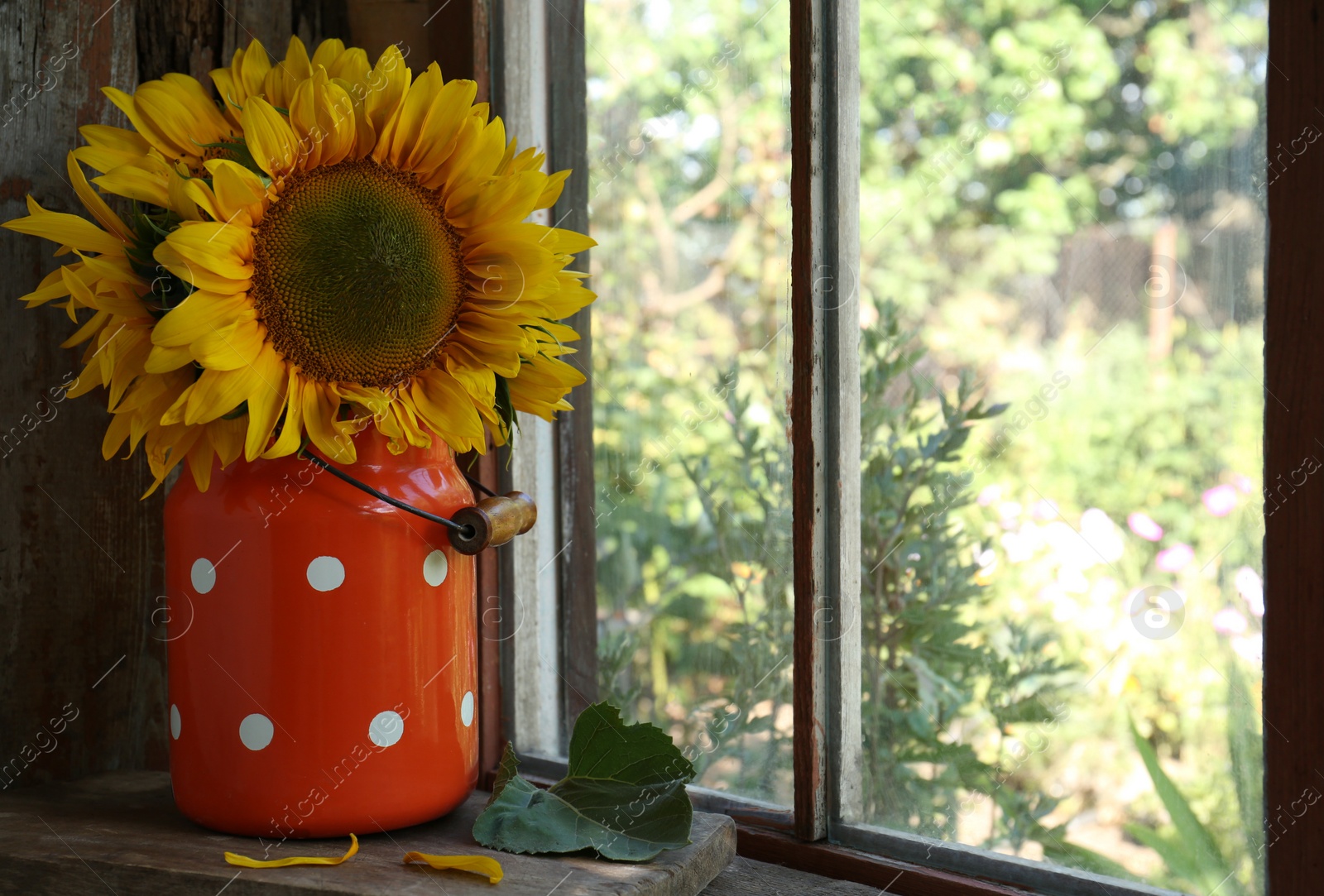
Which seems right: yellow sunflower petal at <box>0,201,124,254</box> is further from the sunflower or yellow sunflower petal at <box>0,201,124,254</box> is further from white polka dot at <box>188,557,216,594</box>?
white polka dot at <box>188,557,216,594</box>

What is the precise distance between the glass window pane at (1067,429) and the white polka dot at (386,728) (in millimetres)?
344

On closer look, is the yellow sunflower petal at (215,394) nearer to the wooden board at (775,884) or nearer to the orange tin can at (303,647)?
the orange tin can at (303,647)

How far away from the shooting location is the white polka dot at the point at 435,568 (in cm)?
72

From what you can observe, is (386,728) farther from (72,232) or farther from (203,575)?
(72,232)

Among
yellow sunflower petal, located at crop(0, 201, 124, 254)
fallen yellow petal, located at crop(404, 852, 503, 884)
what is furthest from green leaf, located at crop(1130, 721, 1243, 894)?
yellow sunflower petal, located at crop(0, 201, 124, 254)

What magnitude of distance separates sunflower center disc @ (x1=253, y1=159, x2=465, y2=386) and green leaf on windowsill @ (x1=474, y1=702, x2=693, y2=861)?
297 millimetres

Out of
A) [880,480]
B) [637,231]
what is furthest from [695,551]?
[637,231]

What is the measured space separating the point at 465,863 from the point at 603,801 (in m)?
0.11

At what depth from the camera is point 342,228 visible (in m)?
0.65

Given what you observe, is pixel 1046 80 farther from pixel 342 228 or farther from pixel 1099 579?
pixel 342 228

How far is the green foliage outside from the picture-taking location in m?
0.66

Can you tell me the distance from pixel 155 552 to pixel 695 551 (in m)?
0.46

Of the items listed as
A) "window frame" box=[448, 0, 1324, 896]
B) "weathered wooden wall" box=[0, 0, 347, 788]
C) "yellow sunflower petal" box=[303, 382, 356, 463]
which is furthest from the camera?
"weathered wooden wall" box=[0, 0, 347, 788]

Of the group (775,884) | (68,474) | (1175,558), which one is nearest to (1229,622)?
(1175,558)
